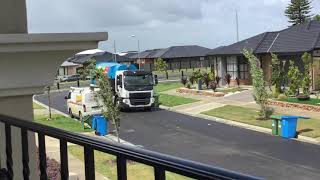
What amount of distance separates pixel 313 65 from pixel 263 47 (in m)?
7.52

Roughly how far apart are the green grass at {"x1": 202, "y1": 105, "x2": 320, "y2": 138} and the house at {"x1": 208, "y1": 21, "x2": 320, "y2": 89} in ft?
26.5

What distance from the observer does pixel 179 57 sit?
93.2 meters

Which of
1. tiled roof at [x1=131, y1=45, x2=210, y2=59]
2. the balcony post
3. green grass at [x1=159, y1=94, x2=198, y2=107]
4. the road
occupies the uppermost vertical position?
tiled roof at [x1=131, y1=45, x2=210, y2=59]

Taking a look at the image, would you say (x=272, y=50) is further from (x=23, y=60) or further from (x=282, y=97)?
(x=23, y=60)

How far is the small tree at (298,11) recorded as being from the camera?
82312 millimetres

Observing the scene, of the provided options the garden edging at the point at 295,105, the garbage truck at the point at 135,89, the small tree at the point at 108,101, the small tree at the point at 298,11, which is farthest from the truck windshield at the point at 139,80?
the small tree at the point at 298,11

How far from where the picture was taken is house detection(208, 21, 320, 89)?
126 feet

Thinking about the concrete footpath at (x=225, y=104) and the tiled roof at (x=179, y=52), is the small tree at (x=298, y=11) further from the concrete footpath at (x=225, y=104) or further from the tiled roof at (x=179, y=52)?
the concrete footpath at (x=225, y=104)

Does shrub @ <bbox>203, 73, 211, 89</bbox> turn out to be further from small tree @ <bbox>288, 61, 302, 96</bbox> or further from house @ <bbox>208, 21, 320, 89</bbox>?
small tree @ <bbox>288, 61, 302, 96</bbox>

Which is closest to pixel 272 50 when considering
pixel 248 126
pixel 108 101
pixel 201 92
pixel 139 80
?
pixel 201 92

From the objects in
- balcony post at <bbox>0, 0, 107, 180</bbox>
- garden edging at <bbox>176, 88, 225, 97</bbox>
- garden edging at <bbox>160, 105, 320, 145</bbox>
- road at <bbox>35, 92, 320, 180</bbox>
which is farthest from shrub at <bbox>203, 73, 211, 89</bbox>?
balcony post at <bbox>0, 0, 107, 180</bbox>


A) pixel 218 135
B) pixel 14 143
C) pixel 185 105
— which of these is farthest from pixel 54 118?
pixel 14 143

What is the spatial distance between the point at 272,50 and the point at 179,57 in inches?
2030

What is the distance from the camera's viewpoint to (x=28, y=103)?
11.5 ft
